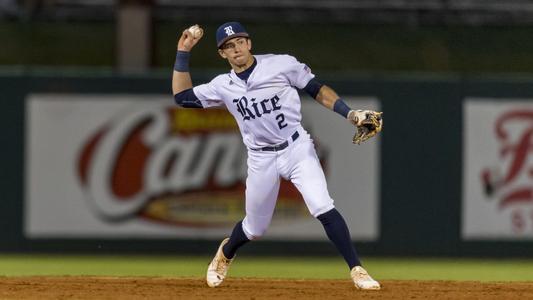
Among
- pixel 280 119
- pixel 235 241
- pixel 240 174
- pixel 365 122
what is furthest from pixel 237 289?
pixel 240 174

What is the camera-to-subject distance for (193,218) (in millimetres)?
13438

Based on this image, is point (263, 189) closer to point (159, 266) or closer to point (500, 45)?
point (159, 266)

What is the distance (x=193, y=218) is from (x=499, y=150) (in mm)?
2894

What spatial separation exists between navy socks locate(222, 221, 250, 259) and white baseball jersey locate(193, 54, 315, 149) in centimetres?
64

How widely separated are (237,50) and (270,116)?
47 centimetres

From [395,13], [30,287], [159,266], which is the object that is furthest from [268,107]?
[395,13]

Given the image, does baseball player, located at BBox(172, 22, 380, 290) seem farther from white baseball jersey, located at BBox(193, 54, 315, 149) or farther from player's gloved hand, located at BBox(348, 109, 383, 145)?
player's gloved hand, located at BBox(348, 109, 383, 145)

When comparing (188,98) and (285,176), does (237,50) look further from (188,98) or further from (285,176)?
(285,176)

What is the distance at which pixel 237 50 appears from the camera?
926 centimetres

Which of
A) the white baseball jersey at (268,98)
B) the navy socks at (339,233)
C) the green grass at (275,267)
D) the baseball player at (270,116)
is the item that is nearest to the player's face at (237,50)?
the baseball player at (270,116)

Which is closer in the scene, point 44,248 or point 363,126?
point 363,126

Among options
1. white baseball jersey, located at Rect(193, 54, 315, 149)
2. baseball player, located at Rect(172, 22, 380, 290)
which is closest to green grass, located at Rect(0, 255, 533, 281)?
baseball player, located at Rect(172, 22, 380, 290)

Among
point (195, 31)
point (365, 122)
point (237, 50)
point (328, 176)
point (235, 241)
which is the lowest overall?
point (235, 241)

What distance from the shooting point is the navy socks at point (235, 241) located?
9.73 m
